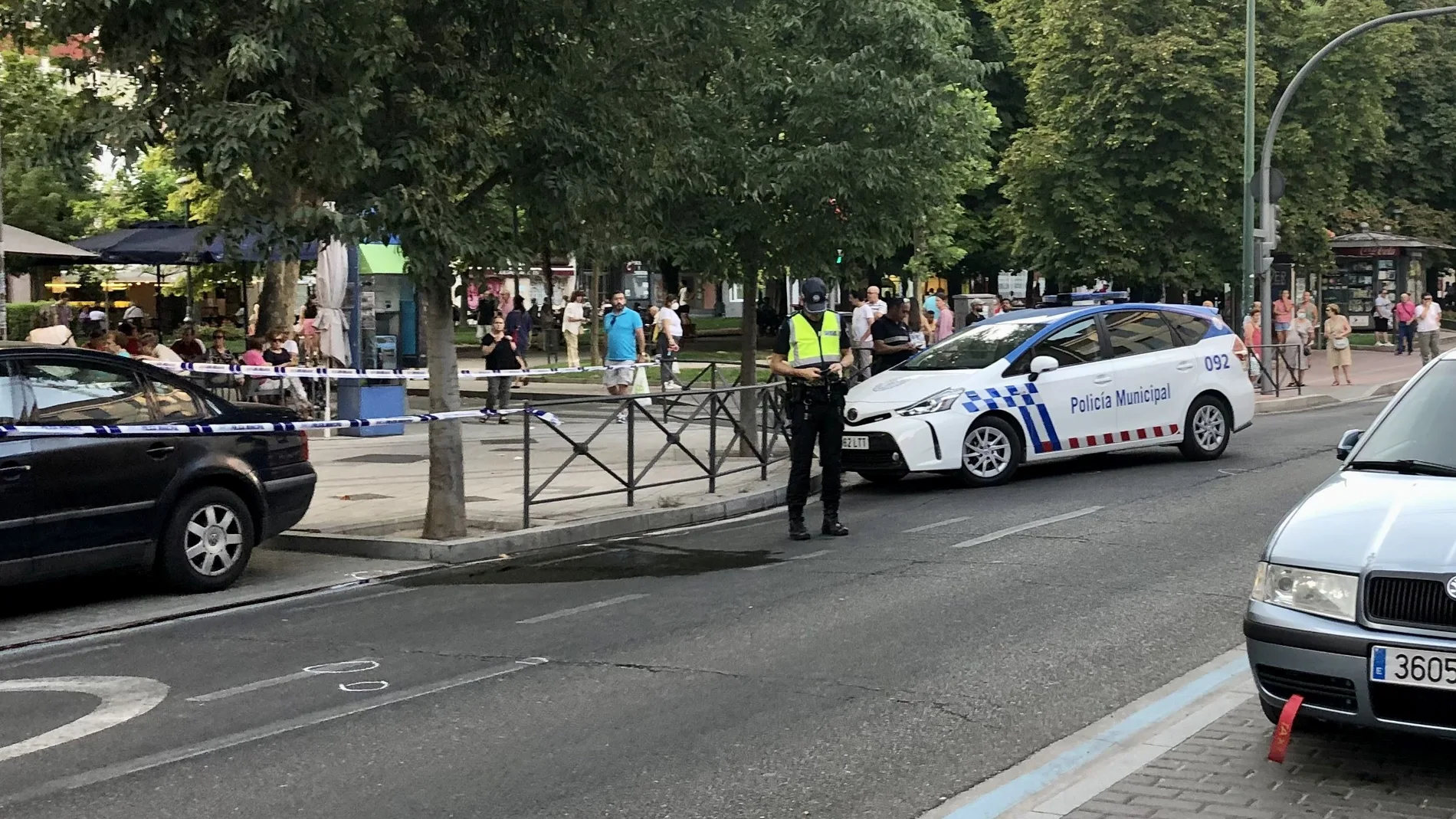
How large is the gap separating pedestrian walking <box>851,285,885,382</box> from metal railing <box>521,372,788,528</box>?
14.5 feet

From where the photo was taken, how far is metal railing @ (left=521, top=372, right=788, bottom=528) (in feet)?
41.9

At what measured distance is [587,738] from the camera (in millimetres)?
6254

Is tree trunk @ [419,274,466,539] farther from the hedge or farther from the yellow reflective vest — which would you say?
the hedge

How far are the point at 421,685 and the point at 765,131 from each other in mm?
10113

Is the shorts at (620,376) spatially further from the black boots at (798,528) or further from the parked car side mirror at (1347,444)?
the parked car side mirror at (1347,444)

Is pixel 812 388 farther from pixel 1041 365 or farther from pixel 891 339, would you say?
pixel 891 339

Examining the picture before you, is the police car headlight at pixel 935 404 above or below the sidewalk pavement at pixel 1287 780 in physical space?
above

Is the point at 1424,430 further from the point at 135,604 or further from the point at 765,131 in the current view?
the point at 765,131

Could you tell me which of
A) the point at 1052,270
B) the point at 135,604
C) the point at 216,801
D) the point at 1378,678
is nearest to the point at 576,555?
the point at 135,604

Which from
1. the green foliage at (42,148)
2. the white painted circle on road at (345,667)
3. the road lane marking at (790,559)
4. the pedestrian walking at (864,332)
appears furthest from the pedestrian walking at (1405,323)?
the white painted circle on road at (345,667)

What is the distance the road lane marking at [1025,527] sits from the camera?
11149mm

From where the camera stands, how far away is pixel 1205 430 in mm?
15875

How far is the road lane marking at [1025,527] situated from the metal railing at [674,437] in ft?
10.1

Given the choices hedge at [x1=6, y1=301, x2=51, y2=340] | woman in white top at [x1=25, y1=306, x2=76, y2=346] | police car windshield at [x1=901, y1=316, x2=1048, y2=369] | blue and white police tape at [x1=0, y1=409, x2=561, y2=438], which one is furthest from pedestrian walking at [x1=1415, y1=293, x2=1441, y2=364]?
hedge at [x1=6, y1=301, x2=51, y2=340]
